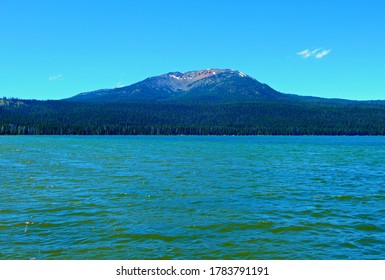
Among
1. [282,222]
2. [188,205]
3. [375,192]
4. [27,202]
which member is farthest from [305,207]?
[27,202]

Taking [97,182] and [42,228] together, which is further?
[97,182]

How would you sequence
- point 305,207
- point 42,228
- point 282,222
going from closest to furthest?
point 42,228, point 282,222, point 305,207

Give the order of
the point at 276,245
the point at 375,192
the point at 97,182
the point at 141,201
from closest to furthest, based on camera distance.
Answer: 1. the point at 276,245
2. the point at 141,201
3. the point at 375,192
4. the point at 97,182

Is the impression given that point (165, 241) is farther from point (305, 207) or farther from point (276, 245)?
point (305, 207)

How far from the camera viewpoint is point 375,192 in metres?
31.3

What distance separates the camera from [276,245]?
17.2m

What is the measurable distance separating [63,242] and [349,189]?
25.3 metres

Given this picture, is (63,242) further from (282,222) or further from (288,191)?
(288,191)

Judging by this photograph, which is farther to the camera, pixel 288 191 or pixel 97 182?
pixel 97 182

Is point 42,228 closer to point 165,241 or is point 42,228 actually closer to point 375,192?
point 165,241

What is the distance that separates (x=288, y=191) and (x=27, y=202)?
67.6 ft
